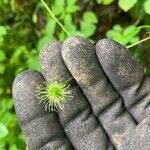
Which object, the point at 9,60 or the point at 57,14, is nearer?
the point at 57,14

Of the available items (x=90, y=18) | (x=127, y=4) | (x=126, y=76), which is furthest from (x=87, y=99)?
(x=90, y=18)

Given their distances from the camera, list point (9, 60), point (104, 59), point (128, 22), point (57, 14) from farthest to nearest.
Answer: point (128, 22)
point (9, 60)
point (57, 14)
point (104, 59)

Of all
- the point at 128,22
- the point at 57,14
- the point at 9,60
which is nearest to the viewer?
the point at 57,14

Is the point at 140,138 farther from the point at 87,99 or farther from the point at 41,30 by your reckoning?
the point at 41,30

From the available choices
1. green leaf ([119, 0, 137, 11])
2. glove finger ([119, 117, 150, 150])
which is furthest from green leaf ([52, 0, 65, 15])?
glove finger ([119, 117, 150, 150])

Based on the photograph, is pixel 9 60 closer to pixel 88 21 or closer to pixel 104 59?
pixel 88 21

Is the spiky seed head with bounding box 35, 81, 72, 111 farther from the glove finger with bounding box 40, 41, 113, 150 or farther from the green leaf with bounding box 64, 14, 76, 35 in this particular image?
the green leaf with bounding box 64, 14, 76, 35

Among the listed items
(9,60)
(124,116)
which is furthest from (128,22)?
(124,116)

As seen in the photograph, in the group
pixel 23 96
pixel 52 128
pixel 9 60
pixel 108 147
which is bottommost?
pixel 108 147
